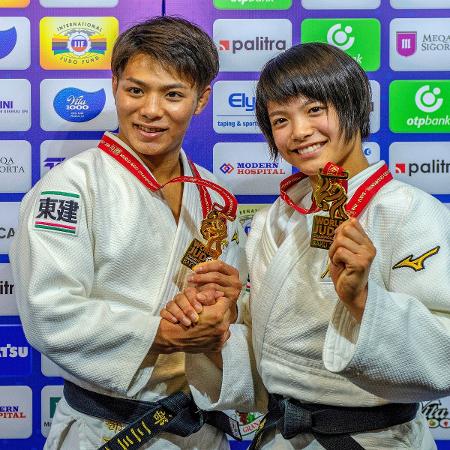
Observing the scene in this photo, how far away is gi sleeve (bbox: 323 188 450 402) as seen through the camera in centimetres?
144

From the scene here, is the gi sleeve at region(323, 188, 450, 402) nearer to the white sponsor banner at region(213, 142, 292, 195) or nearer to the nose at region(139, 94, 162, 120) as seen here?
the nose at region(139, 94, 162, 120)

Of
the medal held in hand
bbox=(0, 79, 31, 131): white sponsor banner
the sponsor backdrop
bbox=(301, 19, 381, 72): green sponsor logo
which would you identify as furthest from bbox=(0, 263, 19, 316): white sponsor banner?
the medal held in hand

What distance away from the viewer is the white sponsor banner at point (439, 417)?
2465 mm

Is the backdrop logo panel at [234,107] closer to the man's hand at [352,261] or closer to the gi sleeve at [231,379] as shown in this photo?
the gi sleeve at [231,379]

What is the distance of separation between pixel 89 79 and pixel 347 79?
975 mm

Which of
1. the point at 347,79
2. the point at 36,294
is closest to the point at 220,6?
the point at 347,79

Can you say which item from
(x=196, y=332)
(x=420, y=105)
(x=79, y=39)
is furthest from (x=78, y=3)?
(x=196, y=332)

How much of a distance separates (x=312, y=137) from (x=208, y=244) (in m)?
0.32

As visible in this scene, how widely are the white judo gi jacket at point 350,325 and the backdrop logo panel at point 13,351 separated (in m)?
0.87

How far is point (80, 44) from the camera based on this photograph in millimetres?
2385

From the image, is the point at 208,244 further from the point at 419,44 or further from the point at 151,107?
the point at 419,44

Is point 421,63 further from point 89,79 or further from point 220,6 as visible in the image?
point 89,79

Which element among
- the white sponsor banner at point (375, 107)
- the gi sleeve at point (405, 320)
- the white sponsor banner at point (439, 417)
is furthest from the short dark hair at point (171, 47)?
the white sponsor banner at point (439, 417)

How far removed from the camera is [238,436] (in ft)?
6.41
